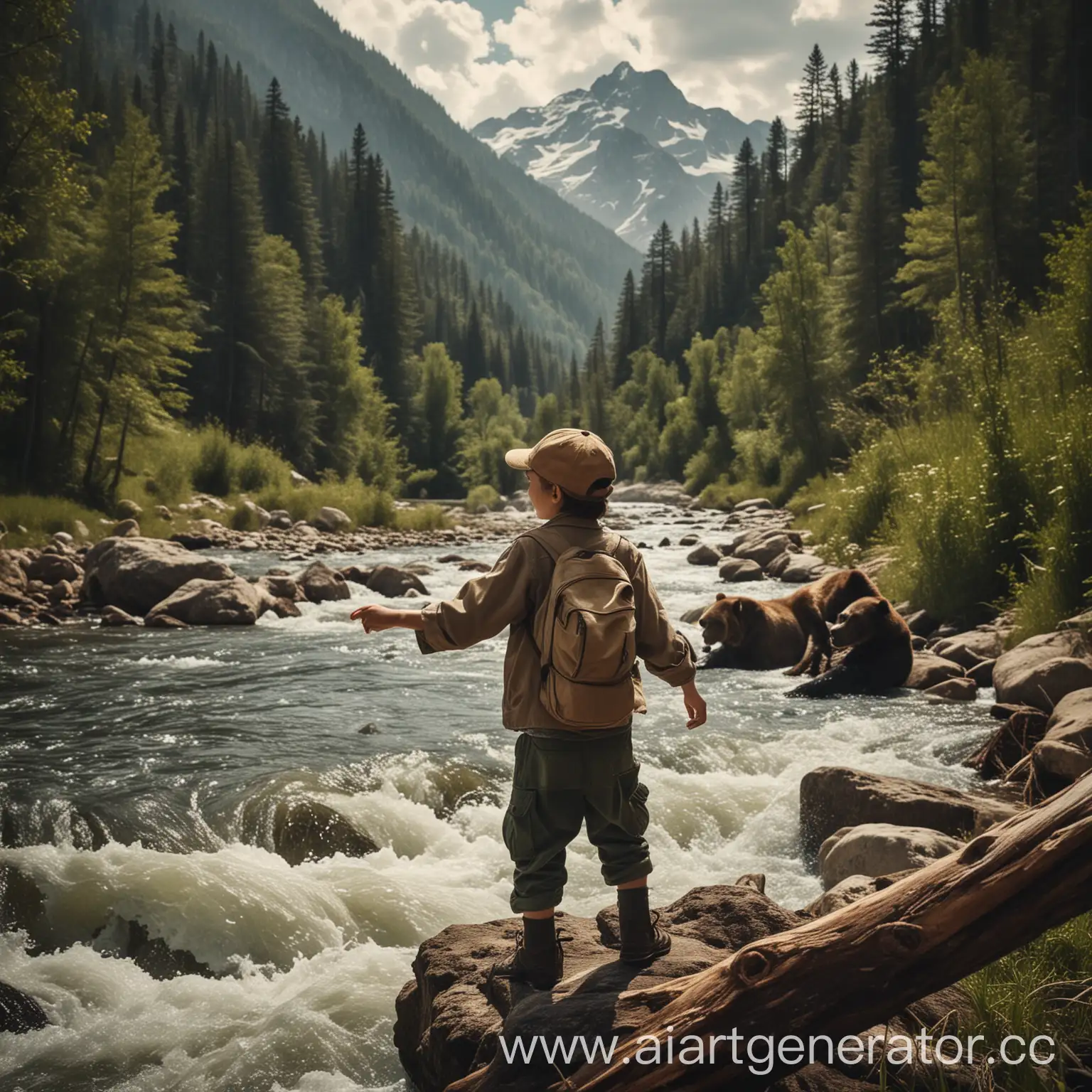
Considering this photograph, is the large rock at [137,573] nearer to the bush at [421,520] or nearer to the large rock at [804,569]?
the large rock at [804,569]

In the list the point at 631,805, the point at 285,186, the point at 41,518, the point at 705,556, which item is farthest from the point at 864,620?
the point at 285,186

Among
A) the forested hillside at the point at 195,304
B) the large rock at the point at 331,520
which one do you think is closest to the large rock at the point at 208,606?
the forested hillside at the point at 195,304

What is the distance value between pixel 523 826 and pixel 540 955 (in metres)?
0.42

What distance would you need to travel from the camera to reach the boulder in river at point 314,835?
5789 millimetres

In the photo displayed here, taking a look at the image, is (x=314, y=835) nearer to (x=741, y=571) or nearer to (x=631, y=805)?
(x=631, y=805)

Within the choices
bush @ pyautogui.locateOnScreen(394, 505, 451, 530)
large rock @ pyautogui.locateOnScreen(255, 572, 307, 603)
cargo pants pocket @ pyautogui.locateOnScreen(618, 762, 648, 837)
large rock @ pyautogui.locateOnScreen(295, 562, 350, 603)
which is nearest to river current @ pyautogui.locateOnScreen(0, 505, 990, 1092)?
cargo pants pocket @ pyautogui.locateOnScreen(618, 762, 648, 837)

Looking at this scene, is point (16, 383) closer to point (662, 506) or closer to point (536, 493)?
point (536, 493)

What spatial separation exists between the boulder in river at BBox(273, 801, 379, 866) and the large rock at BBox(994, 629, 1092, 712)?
Answer: 16.8ft

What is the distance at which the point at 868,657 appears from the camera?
9492 millimetres

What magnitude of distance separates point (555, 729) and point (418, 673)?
8469mm

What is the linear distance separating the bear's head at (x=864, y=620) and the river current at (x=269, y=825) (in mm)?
691

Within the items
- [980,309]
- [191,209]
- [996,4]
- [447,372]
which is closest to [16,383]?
[980,309]

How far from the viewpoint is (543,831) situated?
297cm

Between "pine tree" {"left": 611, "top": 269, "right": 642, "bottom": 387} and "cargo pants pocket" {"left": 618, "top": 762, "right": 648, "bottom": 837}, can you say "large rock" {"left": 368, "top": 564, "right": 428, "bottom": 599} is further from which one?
"pine tree" {"left": 611, "top": 269, "right": 642, "bottom": 387}
